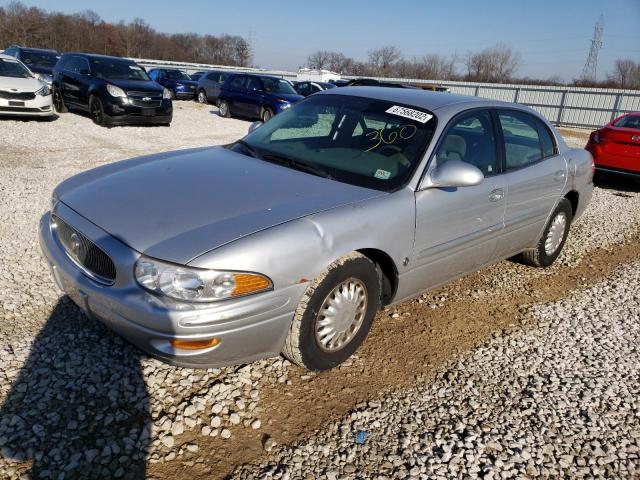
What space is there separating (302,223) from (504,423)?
1566 millimetres

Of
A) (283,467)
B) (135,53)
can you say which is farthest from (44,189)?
(135,53)

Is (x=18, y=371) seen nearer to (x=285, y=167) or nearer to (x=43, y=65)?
(x=285, y=167)

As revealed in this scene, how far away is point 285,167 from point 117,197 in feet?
3.60

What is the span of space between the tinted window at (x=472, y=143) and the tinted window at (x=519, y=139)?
193mm

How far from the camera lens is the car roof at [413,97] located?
3.65 m

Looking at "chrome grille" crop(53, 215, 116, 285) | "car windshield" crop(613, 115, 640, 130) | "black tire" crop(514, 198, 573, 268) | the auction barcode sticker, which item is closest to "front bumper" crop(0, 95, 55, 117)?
"chrome grille" crop(53, 215, 116, 285)

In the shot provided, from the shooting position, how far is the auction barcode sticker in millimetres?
3463

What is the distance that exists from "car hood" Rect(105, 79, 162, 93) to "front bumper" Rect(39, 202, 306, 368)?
10328 mm

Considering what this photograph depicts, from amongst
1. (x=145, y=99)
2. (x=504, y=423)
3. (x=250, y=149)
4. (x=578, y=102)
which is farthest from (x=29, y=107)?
(x=578, y=102)

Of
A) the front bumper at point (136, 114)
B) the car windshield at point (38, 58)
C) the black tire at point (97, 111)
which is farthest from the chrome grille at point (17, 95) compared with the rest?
the car windshield at point (38, 58)

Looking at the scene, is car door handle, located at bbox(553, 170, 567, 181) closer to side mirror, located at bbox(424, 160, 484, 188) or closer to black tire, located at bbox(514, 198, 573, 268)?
black tire, located at bbox(514, 198, 573, 268)

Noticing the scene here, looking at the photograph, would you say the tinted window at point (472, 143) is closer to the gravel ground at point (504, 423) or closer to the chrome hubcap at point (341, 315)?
the chrome hubcap at point (341, 315)

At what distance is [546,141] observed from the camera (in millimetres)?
4547

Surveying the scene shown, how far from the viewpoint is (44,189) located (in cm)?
643
